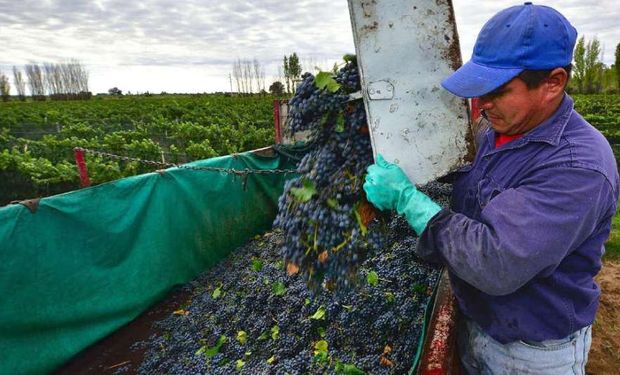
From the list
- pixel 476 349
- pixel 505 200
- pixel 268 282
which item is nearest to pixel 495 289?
pixel 505 200

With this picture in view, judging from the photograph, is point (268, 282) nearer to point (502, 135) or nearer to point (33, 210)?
point (33, 210)

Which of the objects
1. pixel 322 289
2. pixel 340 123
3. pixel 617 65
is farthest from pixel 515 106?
pixel 617 65

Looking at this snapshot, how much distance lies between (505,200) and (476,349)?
0.82 m

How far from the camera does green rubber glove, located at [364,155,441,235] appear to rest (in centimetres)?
154

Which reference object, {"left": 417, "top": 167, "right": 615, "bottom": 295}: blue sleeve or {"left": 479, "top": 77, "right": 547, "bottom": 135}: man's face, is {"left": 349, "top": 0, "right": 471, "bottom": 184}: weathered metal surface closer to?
{"left": 479, "top": 77, "right": 547, "bottom": 135}: man's face

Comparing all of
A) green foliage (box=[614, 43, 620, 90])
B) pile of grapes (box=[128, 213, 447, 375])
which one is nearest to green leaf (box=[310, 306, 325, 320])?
pile of grapes (box=[128, 213, 447, 375])

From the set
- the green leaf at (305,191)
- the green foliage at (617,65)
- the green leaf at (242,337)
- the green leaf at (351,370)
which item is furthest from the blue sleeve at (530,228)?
the green foliage at (617,65)

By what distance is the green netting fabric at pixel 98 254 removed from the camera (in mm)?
3172

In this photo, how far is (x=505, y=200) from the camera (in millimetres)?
1290

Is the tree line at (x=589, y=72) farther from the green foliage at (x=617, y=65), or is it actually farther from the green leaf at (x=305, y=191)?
the green leaf at (x=305, y=191)

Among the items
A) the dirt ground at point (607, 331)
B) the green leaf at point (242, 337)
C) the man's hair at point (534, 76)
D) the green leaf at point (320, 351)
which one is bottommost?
the dirt ground at point (607, 331)

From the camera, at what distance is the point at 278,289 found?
3.46 meters

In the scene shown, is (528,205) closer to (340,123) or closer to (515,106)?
(515,106)

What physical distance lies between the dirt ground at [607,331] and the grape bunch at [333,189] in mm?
2724
